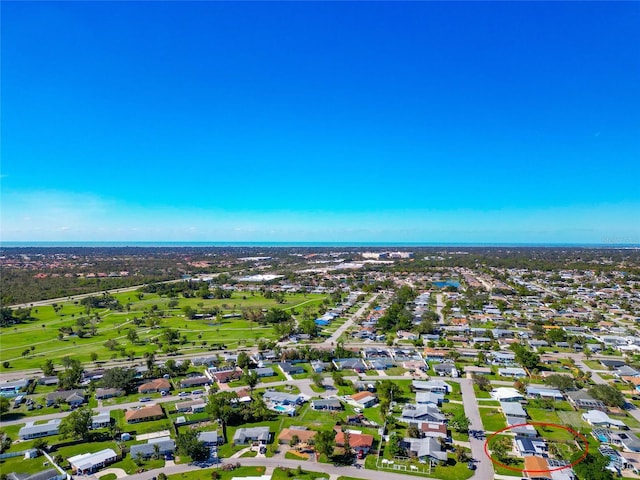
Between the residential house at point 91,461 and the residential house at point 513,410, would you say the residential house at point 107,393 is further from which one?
the residential house at point 513,410

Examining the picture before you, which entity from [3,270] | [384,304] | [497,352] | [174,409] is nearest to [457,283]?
[384,304]

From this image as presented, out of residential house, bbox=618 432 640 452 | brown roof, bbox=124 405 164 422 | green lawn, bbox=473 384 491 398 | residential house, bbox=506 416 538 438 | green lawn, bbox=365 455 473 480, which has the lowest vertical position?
green lawn, bbox=473 384 491 398

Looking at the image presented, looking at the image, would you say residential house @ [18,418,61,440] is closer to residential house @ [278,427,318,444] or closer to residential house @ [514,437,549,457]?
residential house @ [278,427,318,444]

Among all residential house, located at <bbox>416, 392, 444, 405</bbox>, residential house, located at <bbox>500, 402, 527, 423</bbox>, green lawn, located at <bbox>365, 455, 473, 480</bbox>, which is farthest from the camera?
residential house, located at <bbox>416, 392, 444, 405</bbox>

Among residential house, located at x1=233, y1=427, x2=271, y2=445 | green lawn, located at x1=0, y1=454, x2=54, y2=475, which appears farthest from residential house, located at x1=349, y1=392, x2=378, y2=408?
green lawn, located at x1=0, y1=454, x2=54, y2=475

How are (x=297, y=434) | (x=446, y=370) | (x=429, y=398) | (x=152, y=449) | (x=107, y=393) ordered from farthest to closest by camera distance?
(x=446, y=370), (x=107, y=393), (x=429, y=398), (x=297, y=434), (x=152, y=449)

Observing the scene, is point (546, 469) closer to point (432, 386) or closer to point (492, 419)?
point (492, 419)

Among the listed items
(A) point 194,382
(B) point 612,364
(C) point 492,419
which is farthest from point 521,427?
(A) point 194,382

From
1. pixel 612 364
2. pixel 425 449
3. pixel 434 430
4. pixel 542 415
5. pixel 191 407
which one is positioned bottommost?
pixel 542 415
